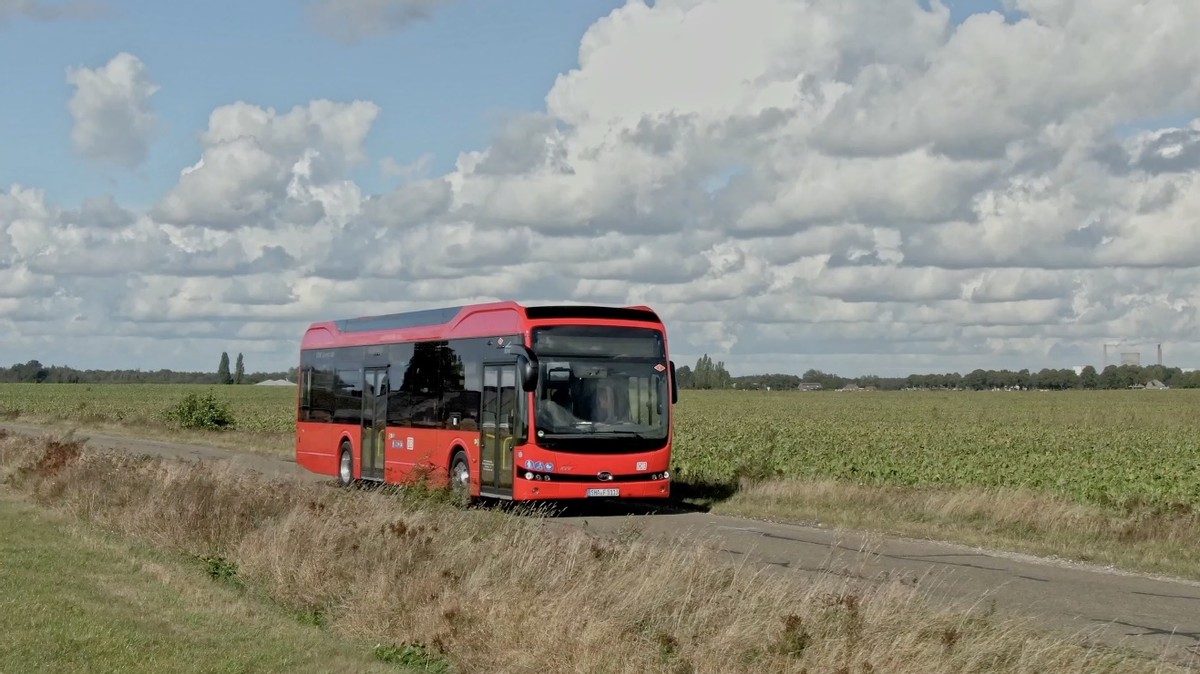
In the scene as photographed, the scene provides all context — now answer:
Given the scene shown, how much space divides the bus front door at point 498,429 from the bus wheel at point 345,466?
6566mm

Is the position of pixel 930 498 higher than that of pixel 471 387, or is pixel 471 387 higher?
pixel 471 387

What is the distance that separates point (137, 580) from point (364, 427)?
13598 millimetres

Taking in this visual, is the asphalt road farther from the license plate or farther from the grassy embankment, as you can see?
the grassy embankment

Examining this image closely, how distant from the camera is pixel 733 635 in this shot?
8789 millimetres

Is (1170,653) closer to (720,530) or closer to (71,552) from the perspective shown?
(720,530)

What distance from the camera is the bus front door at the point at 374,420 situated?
25.8 metres

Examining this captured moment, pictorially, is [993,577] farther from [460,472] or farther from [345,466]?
[345,466]

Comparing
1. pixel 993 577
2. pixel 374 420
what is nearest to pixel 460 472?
pixel 374 420

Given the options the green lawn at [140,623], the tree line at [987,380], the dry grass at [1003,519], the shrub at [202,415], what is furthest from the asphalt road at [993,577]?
the tree line at [987,380]

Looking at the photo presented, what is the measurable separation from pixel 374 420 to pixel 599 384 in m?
6.60

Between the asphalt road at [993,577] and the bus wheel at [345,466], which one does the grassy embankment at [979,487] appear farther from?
the bus wheel at [345,466]

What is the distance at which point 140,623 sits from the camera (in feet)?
35.8

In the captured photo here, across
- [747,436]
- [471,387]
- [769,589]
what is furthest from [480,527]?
[747,436]

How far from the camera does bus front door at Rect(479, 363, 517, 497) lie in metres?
21.0
